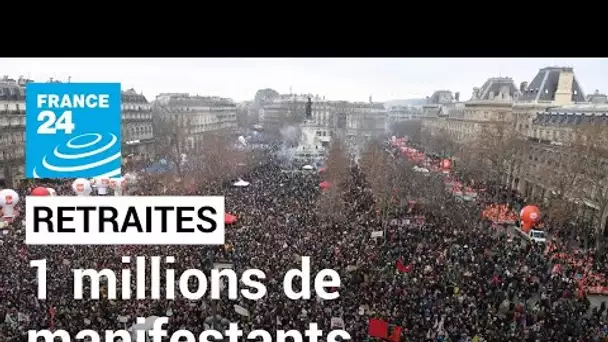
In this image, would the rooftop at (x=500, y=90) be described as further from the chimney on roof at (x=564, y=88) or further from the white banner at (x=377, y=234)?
the white banner at (x=377, y=234)

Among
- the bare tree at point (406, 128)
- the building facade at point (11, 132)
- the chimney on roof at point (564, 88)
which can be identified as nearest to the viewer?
the building facade at point (11, 132)

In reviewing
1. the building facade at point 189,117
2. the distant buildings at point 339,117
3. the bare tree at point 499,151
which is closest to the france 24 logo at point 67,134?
the bare tree at point 499,151

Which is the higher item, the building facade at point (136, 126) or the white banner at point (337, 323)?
the building facade at point (136, 126)

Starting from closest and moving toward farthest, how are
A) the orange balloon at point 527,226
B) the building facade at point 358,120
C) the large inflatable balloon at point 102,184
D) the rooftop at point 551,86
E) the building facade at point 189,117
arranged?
the orange balloon at point 527,226 < the large inflatable balloon at point 102,184 < the rooftop at point 551,86 < the building facade at point 189,117 < the building facade at point 358,120

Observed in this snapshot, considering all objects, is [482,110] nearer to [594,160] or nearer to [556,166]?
[556,166]

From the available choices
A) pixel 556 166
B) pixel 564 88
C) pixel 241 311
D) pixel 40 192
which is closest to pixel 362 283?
pixel 241 311

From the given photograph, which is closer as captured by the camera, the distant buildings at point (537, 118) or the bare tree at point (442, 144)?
the distant buildings at point (537, 118)

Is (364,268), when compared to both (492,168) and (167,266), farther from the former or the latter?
(492,168)
